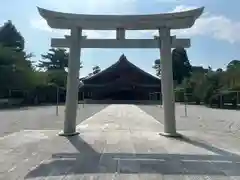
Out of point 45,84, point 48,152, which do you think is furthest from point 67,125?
point 45,84

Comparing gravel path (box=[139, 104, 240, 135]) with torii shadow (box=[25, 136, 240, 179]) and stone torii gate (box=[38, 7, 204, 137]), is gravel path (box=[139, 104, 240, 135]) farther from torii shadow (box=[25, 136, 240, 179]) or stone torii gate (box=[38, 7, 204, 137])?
torii shadow (box=[25, 136, 240, 179])

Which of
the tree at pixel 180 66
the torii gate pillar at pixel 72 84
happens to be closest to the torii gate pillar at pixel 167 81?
the torii gate pillar at pixel 72 84

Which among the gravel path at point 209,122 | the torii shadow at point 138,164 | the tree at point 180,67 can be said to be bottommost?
the torii shadow at point 138,164

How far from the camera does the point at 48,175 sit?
221 inches

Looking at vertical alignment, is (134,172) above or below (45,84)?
below

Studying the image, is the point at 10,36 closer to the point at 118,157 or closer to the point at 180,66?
the point at 180,66

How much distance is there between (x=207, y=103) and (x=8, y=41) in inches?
1240

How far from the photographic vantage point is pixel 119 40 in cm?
1094

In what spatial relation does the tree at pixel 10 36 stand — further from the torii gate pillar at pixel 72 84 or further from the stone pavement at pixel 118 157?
the stone pavement at pixel 118 157

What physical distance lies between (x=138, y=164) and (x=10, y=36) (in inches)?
2048

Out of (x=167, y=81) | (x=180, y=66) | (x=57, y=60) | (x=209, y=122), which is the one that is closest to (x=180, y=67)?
(x=180, y=66)

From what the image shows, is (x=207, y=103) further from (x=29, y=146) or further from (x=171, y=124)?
(x=29, y=146)

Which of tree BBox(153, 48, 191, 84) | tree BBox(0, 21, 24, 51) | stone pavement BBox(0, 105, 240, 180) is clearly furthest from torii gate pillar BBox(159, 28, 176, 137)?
tree BBox(153, 48, 191, 84)

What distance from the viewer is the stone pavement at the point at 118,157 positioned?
18.8ft
